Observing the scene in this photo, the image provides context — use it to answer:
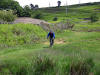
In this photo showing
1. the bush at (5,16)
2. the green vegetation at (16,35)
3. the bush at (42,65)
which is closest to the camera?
the bush at (42,65)

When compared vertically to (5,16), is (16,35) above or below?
below

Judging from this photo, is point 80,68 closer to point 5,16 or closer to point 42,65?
point 42,65

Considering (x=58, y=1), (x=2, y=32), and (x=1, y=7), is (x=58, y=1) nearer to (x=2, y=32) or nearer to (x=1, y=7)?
(x=1, y=7)

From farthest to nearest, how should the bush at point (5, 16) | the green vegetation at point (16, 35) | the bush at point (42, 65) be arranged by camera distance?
the bush at point (5, 16)
the green vegetation at point (16, 35)
the bush at point (42, 65)

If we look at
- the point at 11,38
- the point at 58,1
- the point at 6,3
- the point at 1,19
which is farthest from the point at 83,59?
the point at 58,1

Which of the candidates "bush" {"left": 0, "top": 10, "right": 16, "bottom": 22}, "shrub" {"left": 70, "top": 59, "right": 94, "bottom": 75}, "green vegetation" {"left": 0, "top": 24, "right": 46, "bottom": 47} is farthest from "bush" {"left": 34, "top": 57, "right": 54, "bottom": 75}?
"bush" {"left": 0, "top": 10, "right": 16, "bottom": 22}

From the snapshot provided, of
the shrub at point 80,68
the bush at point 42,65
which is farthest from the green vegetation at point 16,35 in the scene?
the shrub at point 80,68

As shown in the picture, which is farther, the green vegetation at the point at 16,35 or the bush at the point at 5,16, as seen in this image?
the bush at the point at 5,16

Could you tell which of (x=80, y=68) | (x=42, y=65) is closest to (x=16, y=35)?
(x=42, y=65)

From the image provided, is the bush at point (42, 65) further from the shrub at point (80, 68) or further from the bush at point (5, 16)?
the bush at point (5, 16)

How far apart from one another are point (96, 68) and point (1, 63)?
6.52 meters

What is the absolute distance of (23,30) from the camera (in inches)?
1069

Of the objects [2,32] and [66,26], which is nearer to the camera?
[2,32]

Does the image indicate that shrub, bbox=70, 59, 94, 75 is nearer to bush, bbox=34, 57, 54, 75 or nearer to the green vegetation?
bush, bbox=34, 57, 54, 75
